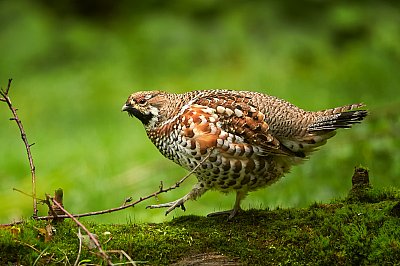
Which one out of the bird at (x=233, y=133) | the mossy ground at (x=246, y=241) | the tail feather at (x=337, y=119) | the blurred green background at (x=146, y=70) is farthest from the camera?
the blurred green background at (x=146, y=70)

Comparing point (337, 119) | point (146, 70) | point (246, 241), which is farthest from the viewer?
point (146, 70)

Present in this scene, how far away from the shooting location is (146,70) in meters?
13.3

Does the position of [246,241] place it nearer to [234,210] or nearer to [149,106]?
[234,210]

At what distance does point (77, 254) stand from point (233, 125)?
1.46 m

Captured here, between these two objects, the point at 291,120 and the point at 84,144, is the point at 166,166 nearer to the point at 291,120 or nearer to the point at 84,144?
the point at 84,144

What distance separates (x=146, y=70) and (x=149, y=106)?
27.2 ft

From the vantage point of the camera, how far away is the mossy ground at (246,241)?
395cm

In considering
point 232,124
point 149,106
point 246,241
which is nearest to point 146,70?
point 149,106

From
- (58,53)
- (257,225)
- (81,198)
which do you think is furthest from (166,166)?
(58,53)

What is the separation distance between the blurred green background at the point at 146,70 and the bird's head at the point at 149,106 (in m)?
2.89

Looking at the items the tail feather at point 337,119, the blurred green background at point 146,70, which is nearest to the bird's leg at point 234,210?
the tail feather at point 337,119

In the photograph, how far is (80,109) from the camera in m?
12.7

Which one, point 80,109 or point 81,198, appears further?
point 80,109

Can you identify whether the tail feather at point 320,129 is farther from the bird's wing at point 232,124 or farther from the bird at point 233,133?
the bird's wing at point 232,124
